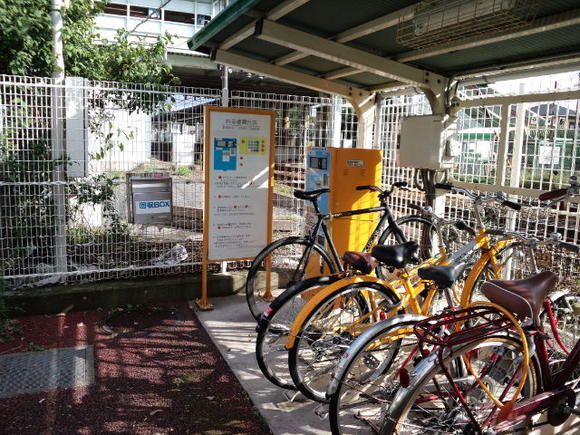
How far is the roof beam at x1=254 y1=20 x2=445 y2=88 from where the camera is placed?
4.02 metres

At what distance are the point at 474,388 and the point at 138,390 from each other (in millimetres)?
2369

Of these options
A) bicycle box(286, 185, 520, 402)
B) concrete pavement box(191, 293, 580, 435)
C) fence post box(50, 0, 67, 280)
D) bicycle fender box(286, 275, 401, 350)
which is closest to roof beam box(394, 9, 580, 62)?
bicycle box(286, 185, 520, 402)

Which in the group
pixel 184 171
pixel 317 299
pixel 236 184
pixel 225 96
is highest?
pixel 225 96

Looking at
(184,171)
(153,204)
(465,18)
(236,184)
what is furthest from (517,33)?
(153,204)

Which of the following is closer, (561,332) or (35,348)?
(561,332)

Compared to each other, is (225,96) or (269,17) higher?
(269,17)

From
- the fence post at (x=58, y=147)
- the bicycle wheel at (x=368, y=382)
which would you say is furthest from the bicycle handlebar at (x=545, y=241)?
the fence post at (x=58, y=147)

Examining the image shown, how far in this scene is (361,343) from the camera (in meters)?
2.67

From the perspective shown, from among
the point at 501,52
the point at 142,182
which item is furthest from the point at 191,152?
the point at 501,52

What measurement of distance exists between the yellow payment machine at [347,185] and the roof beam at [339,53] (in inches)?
33.1

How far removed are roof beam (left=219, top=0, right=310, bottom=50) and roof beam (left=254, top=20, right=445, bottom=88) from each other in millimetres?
103

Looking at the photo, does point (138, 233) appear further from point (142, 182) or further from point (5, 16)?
point (5, 16)

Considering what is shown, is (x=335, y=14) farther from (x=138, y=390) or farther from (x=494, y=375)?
(x=138, y=390)

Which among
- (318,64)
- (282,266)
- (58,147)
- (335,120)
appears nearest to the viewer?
(58,147)
